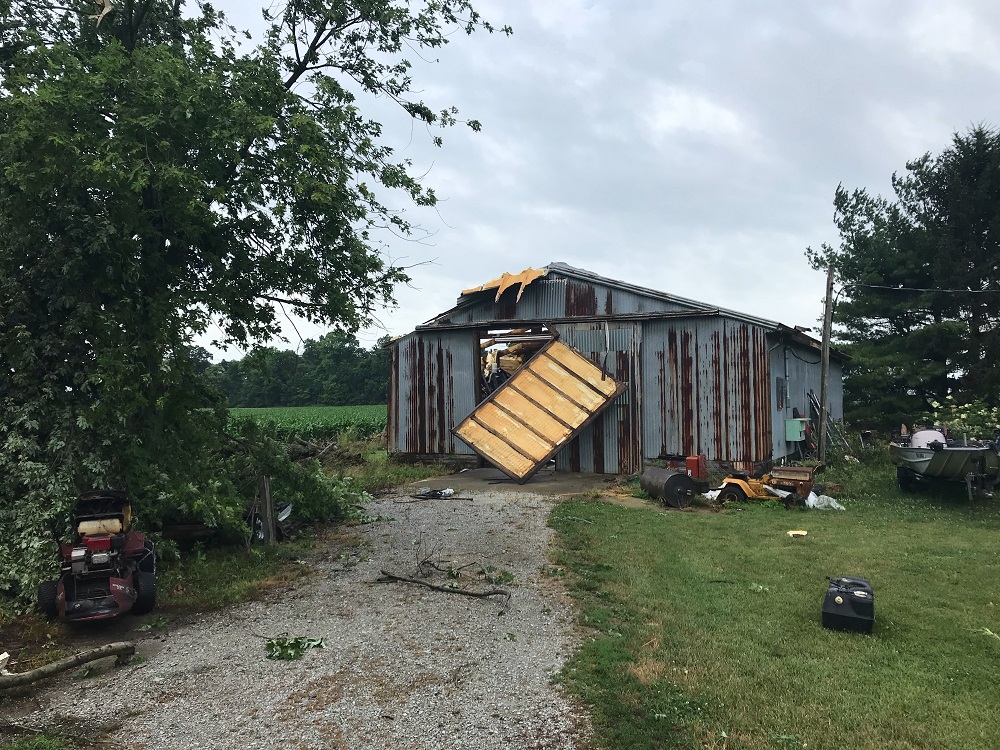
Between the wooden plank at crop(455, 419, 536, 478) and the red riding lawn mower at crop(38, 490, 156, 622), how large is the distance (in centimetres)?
1000

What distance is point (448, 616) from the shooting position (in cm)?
671

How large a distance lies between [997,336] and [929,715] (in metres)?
26.1

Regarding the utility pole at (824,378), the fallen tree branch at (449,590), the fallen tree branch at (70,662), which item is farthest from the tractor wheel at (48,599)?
the utility pole at (824,378)

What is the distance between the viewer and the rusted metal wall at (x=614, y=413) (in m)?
18.0

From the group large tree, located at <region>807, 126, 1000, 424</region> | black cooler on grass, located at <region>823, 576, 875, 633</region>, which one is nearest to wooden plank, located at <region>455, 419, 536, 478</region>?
black cooler on grass, located at <region>823, 576, 875, 633</region>

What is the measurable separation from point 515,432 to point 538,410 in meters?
0.89

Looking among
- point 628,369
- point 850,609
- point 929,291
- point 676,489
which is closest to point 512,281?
point 628,369

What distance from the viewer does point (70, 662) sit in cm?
533

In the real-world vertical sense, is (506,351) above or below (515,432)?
above

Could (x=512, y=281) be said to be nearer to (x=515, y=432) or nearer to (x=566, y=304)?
(x=566, y=304)

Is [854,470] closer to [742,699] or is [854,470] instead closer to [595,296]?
[595,296]

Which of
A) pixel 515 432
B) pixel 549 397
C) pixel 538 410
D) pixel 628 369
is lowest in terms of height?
pixel 515 432

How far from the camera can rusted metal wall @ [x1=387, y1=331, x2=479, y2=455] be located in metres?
20.0

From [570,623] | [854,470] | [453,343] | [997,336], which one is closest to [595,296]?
[453,343]
